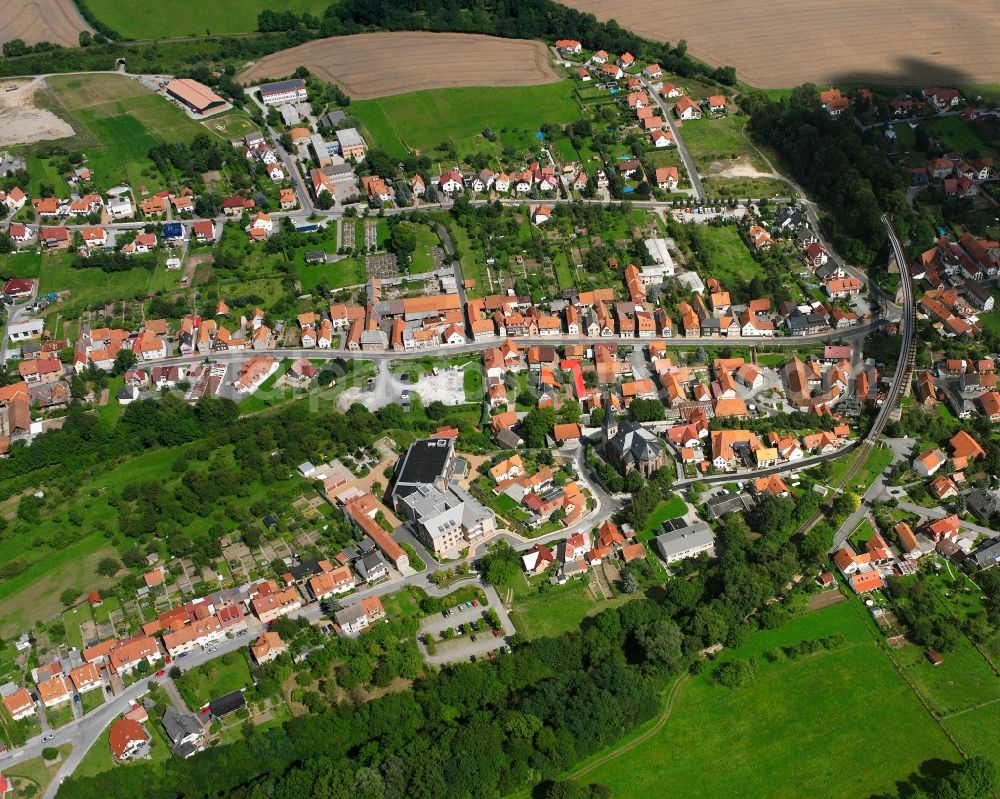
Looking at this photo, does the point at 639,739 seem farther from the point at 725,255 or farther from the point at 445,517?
the point at 725,255

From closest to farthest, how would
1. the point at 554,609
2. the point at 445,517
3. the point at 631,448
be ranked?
the point at 554,609
the point at 445,517
the point at 631,448

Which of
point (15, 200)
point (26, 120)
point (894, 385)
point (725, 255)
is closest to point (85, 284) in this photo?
point (15, 200)

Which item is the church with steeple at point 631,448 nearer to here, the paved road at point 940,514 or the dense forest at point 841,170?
the paved road at point 940,514

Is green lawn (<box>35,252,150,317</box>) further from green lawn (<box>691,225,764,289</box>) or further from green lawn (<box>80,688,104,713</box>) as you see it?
green lawn (<box>691,225,764,289</box>)

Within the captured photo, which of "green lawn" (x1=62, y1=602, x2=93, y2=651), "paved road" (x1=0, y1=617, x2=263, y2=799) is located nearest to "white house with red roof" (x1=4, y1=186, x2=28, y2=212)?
"green lawn" (x1=62, y1=602, x2=93, y2=651)

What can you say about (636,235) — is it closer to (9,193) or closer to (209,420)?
(209,420)

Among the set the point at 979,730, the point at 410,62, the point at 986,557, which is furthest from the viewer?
the point at 410,62

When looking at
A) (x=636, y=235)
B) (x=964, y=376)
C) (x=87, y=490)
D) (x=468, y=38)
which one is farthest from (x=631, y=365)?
(x=468, y=38)
